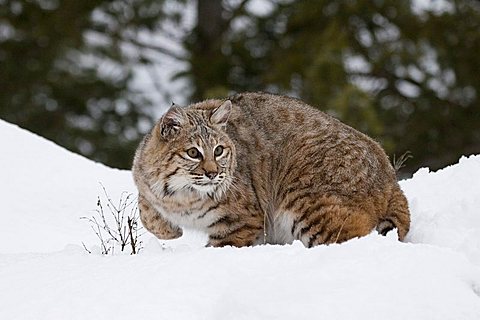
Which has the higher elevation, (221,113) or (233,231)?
(221,113)

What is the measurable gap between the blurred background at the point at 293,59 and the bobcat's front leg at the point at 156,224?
7.00 meters

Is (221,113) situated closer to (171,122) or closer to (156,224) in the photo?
(171,122)

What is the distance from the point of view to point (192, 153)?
19.9 ft

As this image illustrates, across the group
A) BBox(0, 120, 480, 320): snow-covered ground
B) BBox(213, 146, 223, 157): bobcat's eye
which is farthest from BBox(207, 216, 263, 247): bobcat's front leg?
BBox(0, 120, 480, 320): snow-covered ground

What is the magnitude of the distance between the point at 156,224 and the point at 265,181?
827mm

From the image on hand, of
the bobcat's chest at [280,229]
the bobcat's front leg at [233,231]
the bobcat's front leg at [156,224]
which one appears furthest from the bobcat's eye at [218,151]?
the bobcat's front leg at [156,224]

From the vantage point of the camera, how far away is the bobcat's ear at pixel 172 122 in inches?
243

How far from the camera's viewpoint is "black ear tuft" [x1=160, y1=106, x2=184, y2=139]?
618 cm

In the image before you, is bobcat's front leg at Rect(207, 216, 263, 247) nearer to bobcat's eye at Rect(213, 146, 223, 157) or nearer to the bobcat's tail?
bobcat's eye at Rect(213, 146, 223, 157)

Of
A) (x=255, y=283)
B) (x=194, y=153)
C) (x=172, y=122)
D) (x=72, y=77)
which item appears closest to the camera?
(x=255, y=283)

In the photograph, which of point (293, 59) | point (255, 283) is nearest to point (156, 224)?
point (255, 283)

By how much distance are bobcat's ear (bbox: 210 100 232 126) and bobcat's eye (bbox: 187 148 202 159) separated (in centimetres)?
30

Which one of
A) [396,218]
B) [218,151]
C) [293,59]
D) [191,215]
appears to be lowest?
[396,218]

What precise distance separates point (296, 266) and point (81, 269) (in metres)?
1.10
